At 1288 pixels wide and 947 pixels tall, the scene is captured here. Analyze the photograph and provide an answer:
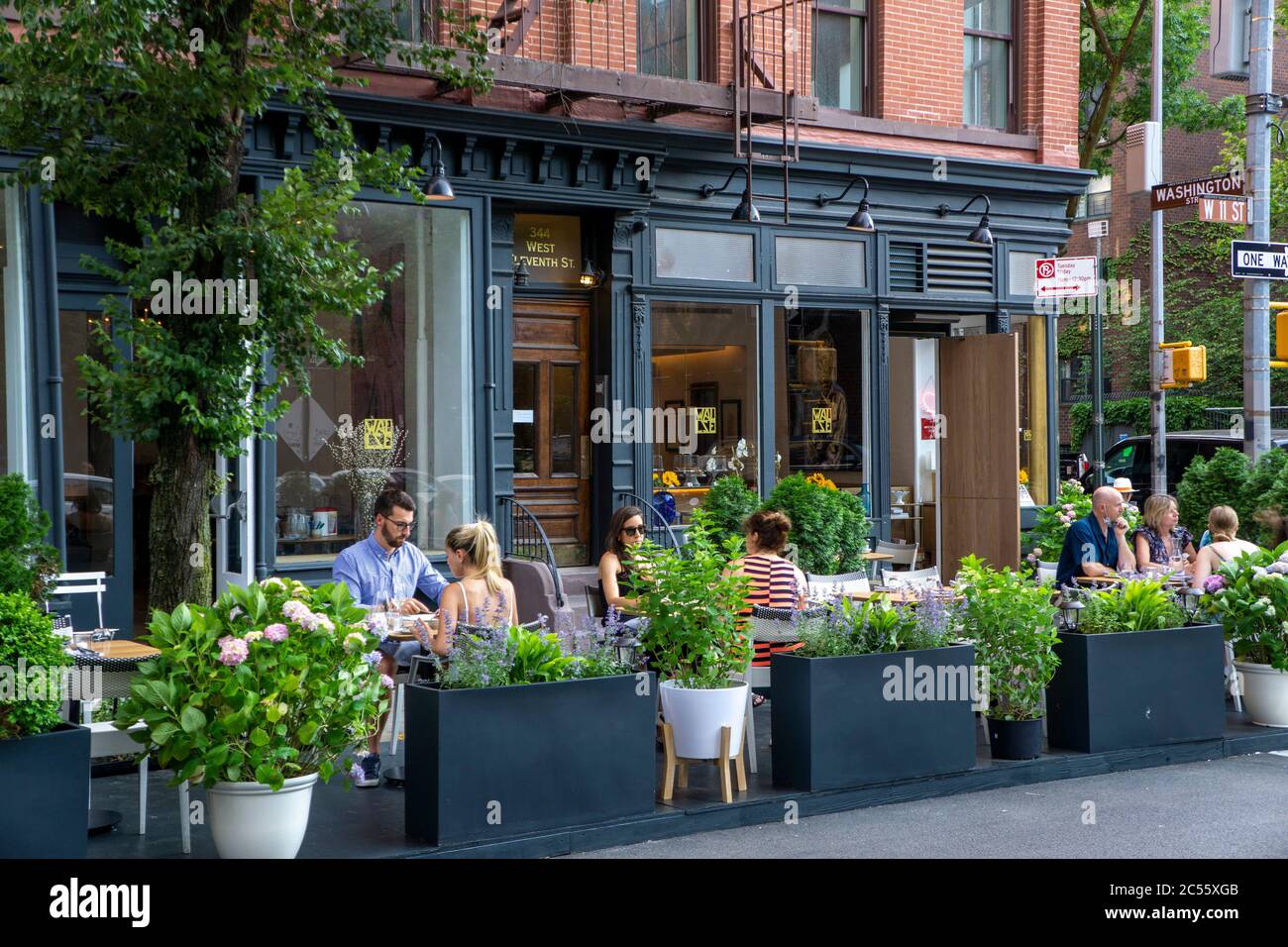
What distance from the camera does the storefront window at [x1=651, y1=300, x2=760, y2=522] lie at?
15.0 meters

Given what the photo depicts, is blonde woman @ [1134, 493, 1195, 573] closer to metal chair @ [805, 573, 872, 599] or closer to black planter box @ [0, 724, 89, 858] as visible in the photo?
metal chair @ [805, 573, 872, 599]

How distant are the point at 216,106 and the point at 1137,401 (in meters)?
33.8

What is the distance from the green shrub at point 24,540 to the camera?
958cm

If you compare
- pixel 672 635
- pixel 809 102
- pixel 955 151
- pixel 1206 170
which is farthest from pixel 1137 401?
pixel 672 635

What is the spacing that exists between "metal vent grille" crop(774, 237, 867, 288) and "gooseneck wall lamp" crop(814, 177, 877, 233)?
1.13ft

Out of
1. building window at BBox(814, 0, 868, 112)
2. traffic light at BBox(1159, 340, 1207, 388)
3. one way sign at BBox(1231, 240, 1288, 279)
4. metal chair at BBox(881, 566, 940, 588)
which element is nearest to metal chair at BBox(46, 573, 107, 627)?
metal chair at BBox(881, 566, 940, 588)

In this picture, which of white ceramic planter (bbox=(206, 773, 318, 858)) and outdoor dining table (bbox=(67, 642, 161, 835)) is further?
outdoor dining table (bbox=(67, 642, 161, 835))

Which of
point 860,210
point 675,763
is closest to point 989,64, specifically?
point 860,210

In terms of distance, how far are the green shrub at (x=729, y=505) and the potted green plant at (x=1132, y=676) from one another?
15.5 ft

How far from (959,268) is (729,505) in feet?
16.7

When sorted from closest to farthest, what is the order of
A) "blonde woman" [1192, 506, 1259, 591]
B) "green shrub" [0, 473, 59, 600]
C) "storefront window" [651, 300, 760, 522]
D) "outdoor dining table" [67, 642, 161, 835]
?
"outdoor dining table" [67, 642, 161, 835] < "green shrub" [0, 473, 59, 600] < "blonde woman" [1192, 506, 1259, 591] < "storefront window" [651, 300, 760, 522]

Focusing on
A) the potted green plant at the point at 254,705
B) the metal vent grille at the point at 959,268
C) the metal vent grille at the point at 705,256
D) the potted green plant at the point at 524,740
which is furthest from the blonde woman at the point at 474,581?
the metal vent grille at the point at 959,268

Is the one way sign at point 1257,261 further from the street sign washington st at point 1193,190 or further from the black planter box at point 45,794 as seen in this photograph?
the black planter box at point 45,794

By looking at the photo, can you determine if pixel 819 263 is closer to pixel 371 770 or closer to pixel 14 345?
pixel 14 345
